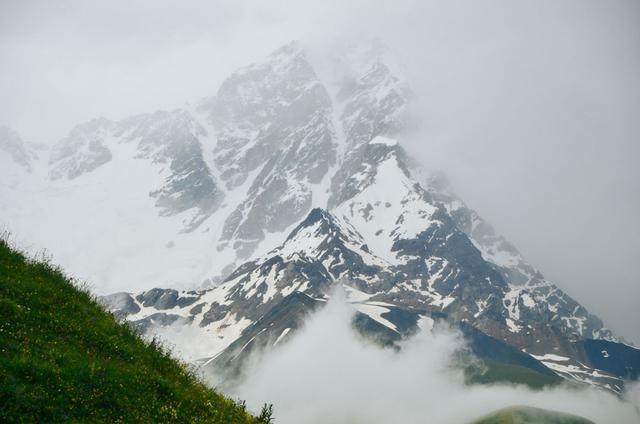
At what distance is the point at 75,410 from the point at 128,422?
4.21 ft

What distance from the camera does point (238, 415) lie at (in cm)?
1812

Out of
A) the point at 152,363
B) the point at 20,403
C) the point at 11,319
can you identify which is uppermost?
the point at 152,363

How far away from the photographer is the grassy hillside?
13914 millimetres

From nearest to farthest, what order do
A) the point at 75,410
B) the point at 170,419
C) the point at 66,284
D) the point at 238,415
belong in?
1. the point at 75,410
2. the point at 170,419
3. the point at 238,415
4. the point at 66,284

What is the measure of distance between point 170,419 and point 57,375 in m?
2.90

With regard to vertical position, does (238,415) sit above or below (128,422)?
above

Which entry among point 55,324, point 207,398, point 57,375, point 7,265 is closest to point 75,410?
point 57,375

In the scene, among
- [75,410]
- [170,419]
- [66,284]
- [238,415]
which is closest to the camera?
[75,410]

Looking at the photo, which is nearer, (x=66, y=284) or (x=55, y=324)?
(x=55, y=324)

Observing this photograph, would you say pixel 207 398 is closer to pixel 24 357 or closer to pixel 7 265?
pixel 24 357

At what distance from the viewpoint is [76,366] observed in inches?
600

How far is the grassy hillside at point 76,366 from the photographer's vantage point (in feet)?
45.6

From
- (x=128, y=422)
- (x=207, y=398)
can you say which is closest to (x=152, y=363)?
(x=207, y=398)

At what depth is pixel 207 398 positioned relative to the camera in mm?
18234
